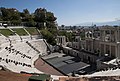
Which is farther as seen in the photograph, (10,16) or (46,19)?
(10,16)

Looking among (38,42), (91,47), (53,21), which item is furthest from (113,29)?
(53,21)

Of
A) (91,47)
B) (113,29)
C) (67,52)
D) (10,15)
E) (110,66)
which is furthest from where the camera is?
(10,15)

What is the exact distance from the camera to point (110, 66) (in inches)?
1148

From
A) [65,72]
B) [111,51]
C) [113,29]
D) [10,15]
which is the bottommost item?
[65,72]

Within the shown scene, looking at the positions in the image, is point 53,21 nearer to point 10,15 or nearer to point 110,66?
point 10,15

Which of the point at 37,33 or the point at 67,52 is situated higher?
the point at 37,33

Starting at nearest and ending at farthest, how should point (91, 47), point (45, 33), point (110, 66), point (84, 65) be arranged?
point (110, 66) < point (84, 65) < point (91, 47) < point (45, 33)

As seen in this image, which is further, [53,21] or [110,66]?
[53,21]

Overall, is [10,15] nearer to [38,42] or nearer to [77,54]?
[38,42]

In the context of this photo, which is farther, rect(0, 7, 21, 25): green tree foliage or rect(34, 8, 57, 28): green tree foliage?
rect(0, 7, 21, 25): green tree foliage

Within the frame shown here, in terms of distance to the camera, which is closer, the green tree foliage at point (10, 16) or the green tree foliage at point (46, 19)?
the green tree foliage at point (46, 19)

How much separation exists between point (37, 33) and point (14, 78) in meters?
43.5

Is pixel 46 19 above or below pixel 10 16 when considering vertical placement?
below

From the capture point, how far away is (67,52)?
50375 mm
